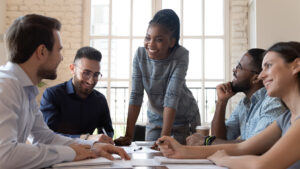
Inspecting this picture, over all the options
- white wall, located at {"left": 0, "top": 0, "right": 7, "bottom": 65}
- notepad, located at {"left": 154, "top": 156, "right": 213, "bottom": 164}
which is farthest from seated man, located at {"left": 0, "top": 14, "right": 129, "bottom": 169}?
white wall, located at {"left": 0, "top": 0, "right": 7, "bottom": 65}

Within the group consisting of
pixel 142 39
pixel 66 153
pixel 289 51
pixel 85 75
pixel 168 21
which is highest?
pixel 142 39

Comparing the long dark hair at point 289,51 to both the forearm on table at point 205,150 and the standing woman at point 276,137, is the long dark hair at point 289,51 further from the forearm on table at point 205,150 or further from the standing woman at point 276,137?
the forearm on table at point 205,150

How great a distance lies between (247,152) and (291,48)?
1.45 feet

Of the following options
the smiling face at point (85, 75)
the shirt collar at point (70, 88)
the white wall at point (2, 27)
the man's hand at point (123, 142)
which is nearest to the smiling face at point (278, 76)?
the man's hand at point (123, 142)

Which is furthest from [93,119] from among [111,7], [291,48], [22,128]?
[111,7]

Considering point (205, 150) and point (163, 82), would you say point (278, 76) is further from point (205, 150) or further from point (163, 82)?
point (163, 82)

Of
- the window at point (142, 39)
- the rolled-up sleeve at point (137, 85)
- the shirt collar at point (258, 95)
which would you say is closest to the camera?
the shirt collar at point (258, 95)

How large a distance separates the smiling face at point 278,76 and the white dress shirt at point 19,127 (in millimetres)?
Result: 754

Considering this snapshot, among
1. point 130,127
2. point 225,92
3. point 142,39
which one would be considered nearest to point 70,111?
point 130,127

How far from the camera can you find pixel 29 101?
119 cm

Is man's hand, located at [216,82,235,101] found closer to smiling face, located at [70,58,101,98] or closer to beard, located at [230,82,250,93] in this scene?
beard, located at [230,82,250,93]

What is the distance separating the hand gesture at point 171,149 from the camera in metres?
1.17

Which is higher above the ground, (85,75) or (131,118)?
(85,75)

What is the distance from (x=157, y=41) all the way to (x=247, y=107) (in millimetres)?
700
